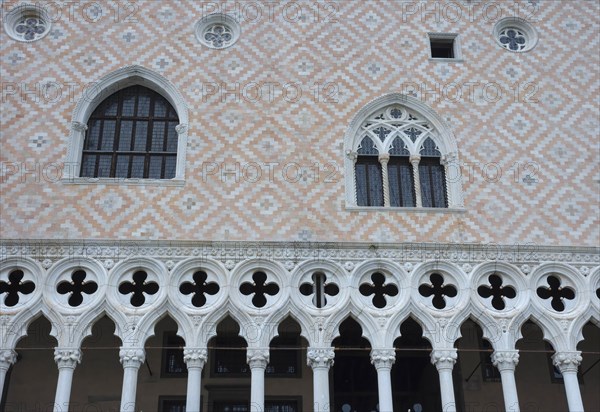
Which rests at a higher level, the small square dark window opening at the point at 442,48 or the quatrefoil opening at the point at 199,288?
the small square dark window opening at the point at 442,48

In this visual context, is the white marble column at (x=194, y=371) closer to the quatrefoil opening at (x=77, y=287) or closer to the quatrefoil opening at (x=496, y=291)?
the quatrefoil opening at (x=77, y=287)

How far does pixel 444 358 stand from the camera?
1200 centimetres

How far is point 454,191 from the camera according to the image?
13422mm

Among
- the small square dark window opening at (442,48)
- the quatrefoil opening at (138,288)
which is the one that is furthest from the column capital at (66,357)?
the small square dark window opening at (442,48)

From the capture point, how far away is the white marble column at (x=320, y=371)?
1162 cm

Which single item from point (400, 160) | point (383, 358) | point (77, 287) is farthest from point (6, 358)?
point (400, 160)

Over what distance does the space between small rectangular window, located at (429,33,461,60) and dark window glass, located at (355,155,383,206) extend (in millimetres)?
2650

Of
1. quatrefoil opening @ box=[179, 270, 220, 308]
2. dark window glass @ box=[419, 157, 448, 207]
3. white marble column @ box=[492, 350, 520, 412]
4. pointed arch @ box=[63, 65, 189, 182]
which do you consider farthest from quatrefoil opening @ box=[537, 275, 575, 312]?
pointed arch @ box=[63, 65, 189, 182]

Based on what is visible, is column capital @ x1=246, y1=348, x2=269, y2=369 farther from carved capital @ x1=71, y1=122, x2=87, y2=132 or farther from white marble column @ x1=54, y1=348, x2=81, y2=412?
carved capital @ x1=71, y1=122, x2=87, y2=132

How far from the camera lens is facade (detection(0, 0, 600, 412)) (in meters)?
12.2

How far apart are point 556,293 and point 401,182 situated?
3219mm

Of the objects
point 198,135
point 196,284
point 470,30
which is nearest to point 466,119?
point 470,30

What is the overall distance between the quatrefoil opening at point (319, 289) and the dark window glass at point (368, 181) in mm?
1591

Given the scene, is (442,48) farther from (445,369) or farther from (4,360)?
(4,360)
